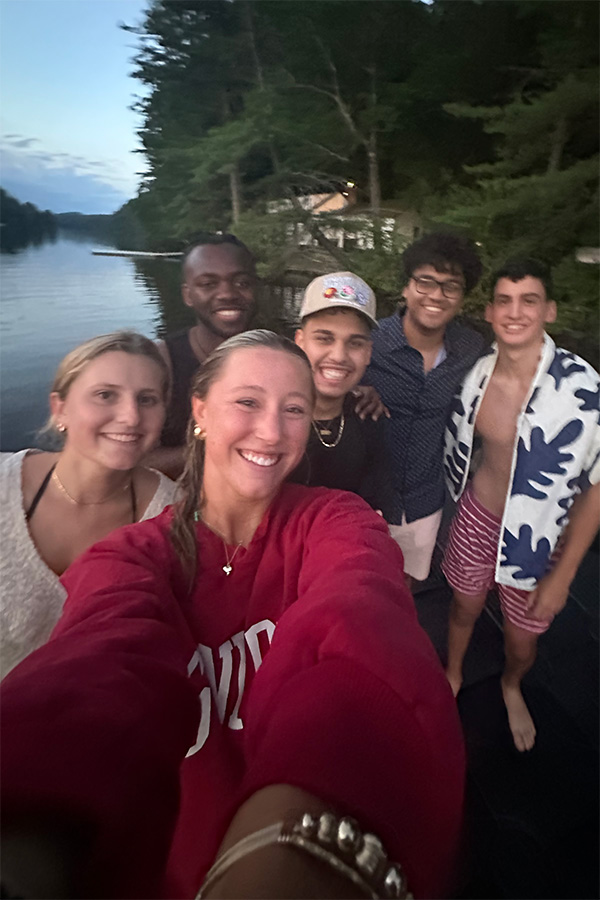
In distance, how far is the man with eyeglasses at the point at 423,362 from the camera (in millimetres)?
904

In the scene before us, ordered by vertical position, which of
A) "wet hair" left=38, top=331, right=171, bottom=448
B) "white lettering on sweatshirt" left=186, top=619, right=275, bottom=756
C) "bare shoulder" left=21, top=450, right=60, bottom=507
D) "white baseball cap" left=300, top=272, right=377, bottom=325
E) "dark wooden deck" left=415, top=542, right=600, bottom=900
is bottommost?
"dark wooden deck" left=415, top=542, right=600, bottom=900

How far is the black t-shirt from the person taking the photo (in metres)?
0.88

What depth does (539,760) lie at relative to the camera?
96 cm

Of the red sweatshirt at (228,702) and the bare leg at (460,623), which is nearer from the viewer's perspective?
the red sweatshirt at (228,702)

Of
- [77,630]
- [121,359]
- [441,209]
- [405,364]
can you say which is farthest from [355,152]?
[77,630]

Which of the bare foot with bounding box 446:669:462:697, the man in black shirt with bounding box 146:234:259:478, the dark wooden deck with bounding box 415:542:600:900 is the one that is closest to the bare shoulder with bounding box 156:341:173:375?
the man in black shirt with bounding box 146:234:259:478

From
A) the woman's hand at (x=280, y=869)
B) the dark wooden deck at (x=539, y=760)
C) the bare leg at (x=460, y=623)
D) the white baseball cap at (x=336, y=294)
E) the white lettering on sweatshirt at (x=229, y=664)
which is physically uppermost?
the white baseball cap at (x=336, y=294)

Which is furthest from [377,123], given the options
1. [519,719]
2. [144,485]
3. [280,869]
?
[519,719]

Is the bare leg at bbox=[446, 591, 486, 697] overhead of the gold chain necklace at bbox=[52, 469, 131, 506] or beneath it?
beneath

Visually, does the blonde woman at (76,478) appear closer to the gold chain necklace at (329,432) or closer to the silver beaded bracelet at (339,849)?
the gold chain necklace at (329,432)

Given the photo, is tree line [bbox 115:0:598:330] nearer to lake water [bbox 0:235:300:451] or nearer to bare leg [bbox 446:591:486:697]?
lake water [bbox 0:235:300:451]

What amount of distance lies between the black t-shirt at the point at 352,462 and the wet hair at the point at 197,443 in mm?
134

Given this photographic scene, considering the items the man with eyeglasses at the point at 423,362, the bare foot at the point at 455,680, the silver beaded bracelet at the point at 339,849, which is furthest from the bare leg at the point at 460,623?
the silver beaded bracelet at the point at 339,849

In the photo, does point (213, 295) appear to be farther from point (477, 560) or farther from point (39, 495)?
point (477, 560)
